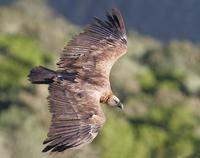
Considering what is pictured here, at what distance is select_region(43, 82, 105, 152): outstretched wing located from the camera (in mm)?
13695

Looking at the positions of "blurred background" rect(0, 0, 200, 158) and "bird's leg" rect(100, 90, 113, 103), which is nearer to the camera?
"bird's leg" rect(100, 90, 113, 103)

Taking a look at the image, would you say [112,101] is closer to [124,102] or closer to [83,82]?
[83,82]

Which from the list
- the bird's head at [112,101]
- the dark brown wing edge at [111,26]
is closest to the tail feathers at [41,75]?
the bird's head at [112,101]

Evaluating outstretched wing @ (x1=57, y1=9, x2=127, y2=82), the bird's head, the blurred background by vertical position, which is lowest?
the blurred background

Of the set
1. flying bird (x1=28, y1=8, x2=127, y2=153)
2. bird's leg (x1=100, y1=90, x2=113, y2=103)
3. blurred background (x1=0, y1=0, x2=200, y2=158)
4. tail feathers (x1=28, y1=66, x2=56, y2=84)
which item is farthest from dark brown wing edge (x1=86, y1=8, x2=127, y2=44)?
bird's leg (x1=100, y1=90, x2=113, y2=103)

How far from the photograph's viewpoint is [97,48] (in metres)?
17.2

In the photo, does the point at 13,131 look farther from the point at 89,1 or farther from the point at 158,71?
the point at 89,1

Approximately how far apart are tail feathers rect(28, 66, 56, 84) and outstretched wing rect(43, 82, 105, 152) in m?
0.35

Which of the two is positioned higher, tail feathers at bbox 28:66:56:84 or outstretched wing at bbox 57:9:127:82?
outstretched wing at bbox 57:9:127:82

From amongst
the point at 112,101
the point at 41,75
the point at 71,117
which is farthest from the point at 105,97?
the point at 71,117

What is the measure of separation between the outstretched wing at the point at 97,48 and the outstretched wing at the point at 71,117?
1.07m

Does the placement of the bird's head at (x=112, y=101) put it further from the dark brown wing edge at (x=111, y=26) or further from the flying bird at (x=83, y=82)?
the dark brown wing edge at (x=111, y=26)

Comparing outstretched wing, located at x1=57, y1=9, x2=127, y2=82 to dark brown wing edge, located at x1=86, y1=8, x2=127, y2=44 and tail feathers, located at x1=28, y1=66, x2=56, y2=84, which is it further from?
tail feathers, located at x1=28, y1=66, x2=56, y2=84

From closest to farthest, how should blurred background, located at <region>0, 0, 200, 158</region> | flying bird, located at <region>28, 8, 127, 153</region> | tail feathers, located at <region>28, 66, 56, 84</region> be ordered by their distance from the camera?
flying bird, located at <region>28, 8, 127, 153</region> → tail feathers, located at <region>28, 66, 56, 84</region> → blurred background, located at <region>0, 0, 200, 158</region>
